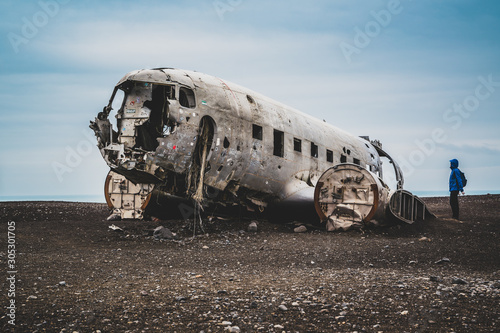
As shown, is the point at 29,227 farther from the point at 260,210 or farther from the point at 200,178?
the point at 260,210

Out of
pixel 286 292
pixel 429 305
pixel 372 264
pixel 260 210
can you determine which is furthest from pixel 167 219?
pixel 429 305

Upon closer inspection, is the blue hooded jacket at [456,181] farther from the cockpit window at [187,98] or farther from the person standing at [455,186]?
the cockpit window at [187,98]

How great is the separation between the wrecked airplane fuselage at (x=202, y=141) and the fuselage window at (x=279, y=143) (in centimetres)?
3

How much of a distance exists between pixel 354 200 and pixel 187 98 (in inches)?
217

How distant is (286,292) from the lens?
6547mm

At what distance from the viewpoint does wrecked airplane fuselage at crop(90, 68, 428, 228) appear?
11461 mm

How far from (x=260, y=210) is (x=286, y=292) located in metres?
7.93

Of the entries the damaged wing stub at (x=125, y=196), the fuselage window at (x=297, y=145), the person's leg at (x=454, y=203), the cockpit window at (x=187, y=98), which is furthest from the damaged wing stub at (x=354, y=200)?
the damaged wing stub at (x=125, y=196)

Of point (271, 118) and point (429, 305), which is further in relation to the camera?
point (271, 118)

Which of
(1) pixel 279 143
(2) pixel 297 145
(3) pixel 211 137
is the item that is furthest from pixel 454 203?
(3) pixel 211 137

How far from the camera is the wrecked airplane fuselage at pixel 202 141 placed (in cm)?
1146

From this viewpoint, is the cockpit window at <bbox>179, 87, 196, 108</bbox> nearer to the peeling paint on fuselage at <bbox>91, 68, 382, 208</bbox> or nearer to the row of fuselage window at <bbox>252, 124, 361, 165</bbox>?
the peeling paint on fuselage at <bbox>91, 68, 382, 208</bbox>

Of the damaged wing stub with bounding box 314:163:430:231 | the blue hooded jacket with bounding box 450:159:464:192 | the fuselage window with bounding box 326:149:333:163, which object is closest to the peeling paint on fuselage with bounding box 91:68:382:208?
the damaged wing stub with bounding box 314:163:430:231

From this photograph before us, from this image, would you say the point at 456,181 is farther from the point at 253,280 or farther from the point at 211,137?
the point at 253,280
